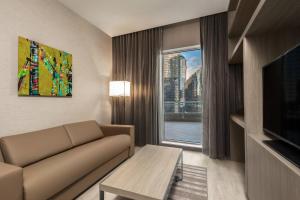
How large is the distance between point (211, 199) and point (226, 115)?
4.93ft

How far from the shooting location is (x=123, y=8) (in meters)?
2.52

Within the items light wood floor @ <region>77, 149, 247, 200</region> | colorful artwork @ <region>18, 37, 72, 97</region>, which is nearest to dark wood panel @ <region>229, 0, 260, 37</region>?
light wood floor @ <region>77, 149, 247, 200</region>

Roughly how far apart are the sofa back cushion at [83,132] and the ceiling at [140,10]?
1960mm

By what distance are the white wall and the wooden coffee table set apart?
55.5 inches

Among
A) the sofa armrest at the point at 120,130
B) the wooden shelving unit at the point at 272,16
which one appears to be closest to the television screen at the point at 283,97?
the wooden shelving unit at the point at 272,16

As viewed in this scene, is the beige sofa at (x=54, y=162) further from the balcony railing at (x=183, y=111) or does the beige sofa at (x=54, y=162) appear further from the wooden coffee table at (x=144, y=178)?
the balcony railing at (x=183, y=111)

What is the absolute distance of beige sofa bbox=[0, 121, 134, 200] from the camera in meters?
1.12

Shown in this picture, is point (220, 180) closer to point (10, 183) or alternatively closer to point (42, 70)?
point (10, 183)

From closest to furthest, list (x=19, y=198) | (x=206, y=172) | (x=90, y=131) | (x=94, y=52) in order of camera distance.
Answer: (x=19, y=198) → (x=206, y=172) → (x=90, y=131) → (x=94, y=52)

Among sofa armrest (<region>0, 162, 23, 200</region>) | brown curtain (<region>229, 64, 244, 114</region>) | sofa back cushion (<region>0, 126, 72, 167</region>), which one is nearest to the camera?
sofa armrest (<region>0, 162, 23, 200</region>)

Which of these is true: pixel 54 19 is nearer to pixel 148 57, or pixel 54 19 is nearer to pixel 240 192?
pixel 148 57

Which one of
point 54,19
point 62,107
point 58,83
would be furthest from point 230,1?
point 62,107

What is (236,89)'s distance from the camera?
260cm

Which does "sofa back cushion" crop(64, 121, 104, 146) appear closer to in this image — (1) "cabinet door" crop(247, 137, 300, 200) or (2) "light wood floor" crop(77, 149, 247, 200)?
(2) "light wood floor" crop(77, 149, 247, 200)
